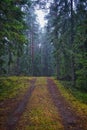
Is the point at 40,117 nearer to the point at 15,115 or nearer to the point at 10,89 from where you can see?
the point at 15,115

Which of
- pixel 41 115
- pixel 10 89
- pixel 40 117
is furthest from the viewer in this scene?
pixel 10 89

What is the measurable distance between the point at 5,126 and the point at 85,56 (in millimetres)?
11939

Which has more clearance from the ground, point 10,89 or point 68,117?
point 10,89

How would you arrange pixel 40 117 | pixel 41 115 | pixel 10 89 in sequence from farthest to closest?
pixel 10 89 < pixel 41 115 < pixel 40 117

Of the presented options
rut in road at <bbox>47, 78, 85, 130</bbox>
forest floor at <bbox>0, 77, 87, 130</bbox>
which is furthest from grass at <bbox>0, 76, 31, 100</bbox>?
rut in road at <bbox>47, 78, 85, 130</bbox>

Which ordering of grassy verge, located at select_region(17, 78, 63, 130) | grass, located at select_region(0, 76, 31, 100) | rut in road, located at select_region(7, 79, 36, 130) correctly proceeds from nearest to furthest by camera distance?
grassy verge, located at select_region(17, 78, 63, 130)
rut in road, located at select_region(7, 79, 36, 130)
grass, located at select_region(0, 76, 31, 100)

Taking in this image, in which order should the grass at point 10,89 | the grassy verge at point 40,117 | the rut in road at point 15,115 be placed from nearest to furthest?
1. the grassy verge at point 40,117
2. the rut in road at point 15,115
3. the grass at point 10,89

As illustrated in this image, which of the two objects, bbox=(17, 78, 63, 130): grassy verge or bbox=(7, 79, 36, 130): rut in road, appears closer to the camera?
bbox=(17, 78, 63, 130): grassy verge

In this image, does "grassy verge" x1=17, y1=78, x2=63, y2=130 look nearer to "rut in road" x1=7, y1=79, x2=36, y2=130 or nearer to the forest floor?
the forest floor

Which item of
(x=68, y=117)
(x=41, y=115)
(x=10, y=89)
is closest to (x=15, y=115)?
(x=41, y=115)

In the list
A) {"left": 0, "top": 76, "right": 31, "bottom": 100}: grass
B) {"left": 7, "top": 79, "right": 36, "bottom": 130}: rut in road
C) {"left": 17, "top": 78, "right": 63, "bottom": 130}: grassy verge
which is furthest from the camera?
{"left": 0, "top": 76, "right": 31, "bottom": 100}: grass

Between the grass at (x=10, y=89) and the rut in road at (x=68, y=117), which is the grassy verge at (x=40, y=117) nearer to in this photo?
the rut in road at (x=68, y=117)

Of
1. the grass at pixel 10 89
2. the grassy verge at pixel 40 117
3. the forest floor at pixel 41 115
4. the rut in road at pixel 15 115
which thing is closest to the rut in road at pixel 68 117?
the forest floor at pixel 41 115

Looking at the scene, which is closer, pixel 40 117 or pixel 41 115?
pixel 40 117
